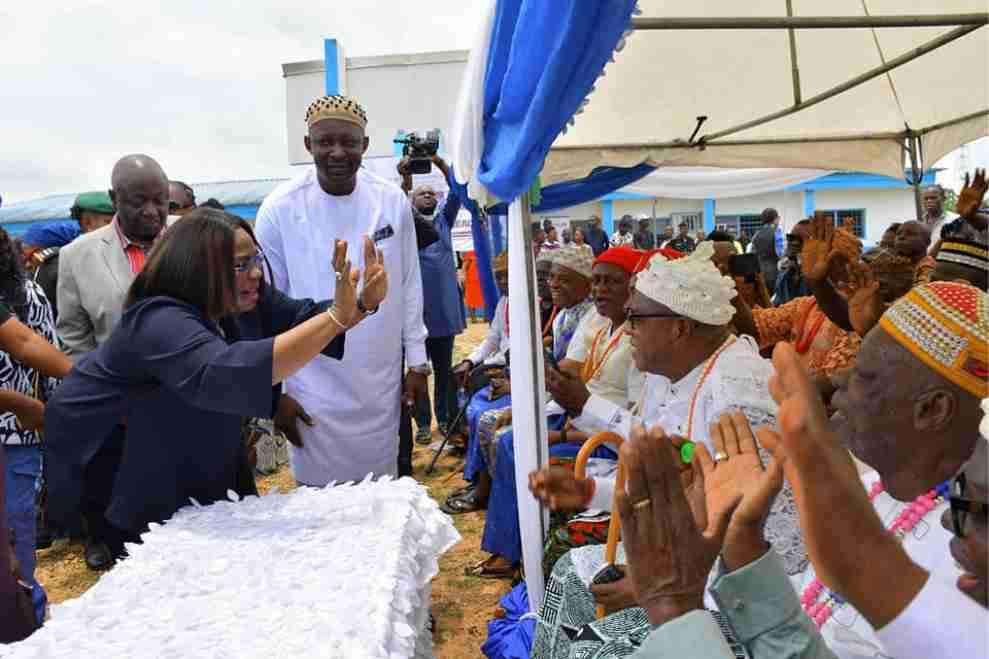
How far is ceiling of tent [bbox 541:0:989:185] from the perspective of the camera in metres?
4.67

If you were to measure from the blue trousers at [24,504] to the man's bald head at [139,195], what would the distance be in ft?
3.55

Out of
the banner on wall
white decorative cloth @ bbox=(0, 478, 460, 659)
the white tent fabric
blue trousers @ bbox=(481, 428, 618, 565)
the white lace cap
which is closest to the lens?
white decorative cloth @ bbox=(0, 478, 460, 659)

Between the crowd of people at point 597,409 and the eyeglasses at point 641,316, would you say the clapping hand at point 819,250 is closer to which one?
the crowd of people at point 597,409

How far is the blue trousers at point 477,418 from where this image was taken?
457cm

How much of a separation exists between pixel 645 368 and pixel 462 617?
1.76 m

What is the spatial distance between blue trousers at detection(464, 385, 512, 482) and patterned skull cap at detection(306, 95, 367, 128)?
6.78 feet

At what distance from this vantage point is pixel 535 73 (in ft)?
7.18

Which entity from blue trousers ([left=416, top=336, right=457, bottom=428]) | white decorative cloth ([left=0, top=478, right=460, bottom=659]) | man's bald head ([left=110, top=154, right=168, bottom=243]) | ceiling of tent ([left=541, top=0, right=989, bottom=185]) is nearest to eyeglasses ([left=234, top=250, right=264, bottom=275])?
white decorative cloth ([left=0, top=478, right=460, bottom=659])

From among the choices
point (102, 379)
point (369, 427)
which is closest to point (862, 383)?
point (102, 379)

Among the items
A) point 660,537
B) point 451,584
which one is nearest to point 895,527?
point 660,537

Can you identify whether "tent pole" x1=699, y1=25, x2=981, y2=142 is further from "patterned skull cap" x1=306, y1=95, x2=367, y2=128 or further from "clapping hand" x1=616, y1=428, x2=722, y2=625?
"clapping hand" x1=616, y1=428, x2=722, y2=625

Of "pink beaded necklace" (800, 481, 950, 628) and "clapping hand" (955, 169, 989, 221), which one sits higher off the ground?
"clapping hand" (955, 169, 989, 221)

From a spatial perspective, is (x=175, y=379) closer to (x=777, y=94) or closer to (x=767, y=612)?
(x=767, y=612)

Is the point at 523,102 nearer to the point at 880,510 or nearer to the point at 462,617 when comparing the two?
the point at 880,510
